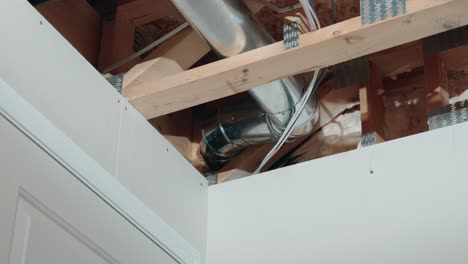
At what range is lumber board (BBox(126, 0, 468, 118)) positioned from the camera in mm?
2375

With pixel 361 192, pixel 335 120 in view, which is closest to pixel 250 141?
pixel 335 120

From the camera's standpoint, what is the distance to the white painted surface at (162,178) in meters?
2.59

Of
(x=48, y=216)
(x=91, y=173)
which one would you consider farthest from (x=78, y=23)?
(x=48, y=216)

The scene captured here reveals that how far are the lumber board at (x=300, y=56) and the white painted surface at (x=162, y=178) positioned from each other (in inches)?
3.9

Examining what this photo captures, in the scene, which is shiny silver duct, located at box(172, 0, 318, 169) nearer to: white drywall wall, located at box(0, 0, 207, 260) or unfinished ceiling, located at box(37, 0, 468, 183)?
unfinished ceiling, located at box(37, 0, 468, 183)

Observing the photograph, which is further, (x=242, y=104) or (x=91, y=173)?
(x=242, y=104)

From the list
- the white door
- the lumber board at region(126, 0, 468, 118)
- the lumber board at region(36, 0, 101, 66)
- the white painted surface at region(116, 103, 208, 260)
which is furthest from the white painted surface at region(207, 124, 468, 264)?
the lumber board at region(36, 0, 101, 66)

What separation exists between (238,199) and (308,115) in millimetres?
406

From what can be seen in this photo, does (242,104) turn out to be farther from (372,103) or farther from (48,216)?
(48,216)

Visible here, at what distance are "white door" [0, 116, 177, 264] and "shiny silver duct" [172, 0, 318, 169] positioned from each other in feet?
2.05

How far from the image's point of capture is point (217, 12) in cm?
264

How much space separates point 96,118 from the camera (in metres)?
2.47

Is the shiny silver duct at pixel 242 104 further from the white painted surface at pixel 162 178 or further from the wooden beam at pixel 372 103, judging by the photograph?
the white painted surface at pixel 162 178

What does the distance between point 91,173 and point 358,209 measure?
0.81 meters
